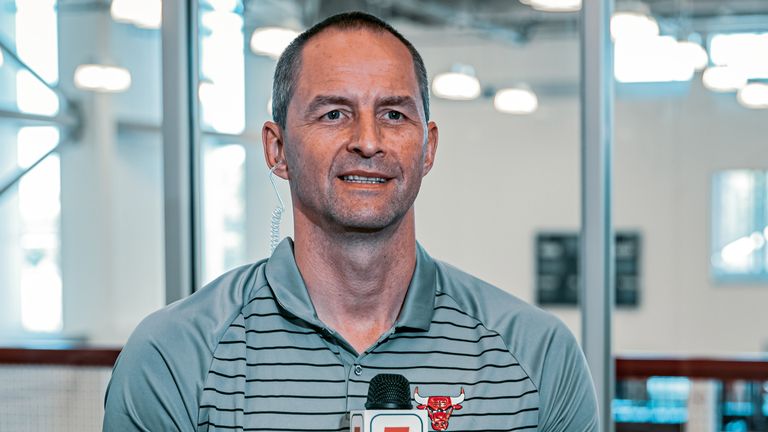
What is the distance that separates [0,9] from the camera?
2.67 meters

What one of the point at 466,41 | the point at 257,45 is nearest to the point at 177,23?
the point at 257,45

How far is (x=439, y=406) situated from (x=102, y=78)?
173 centimetres

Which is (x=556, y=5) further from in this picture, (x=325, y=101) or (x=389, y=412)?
(x=389, y=412)

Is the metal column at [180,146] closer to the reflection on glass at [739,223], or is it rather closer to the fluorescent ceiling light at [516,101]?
the fluorescent ceiling light at [516,101]

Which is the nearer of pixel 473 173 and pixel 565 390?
pixel 565 390

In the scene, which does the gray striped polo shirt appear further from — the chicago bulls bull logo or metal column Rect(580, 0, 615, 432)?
metal column Rect(580, 0, 615, 432)

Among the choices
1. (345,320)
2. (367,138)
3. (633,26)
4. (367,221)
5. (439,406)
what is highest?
(633,26)

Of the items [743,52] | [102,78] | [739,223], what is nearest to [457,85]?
[743,52]

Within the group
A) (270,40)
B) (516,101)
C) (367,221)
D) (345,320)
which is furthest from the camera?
(516,101)

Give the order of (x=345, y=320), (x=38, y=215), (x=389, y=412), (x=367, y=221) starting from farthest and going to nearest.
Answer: (x=38, y=215) → (x=345, y=320) → (x=367, y=221) → (x=389, y=412)

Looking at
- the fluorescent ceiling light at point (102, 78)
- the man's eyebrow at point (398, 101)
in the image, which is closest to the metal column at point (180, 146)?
the fluorescent ceiling light at point (102, 78)

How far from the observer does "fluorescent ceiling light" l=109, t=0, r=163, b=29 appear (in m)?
2.64

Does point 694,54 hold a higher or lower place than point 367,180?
higher

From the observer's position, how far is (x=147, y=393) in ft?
4.66
